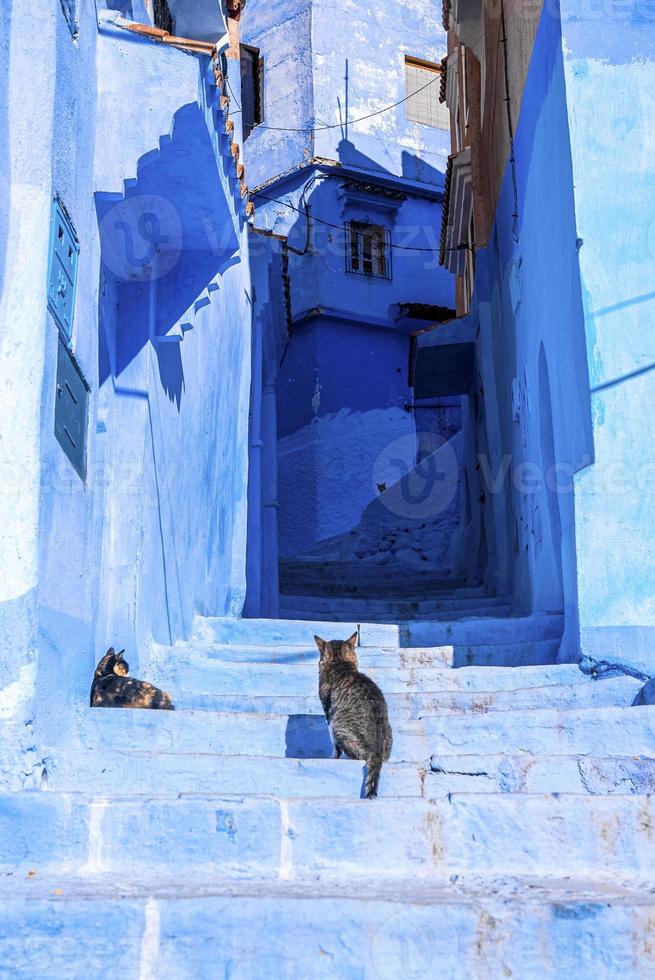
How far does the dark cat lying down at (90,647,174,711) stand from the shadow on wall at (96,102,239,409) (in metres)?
1.48

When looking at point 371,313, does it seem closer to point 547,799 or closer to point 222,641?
point 222,641

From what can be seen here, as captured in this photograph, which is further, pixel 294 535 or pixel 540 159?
pixel 294 535

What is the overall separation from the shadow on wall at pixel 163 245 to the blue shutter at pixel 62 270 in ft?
2.20

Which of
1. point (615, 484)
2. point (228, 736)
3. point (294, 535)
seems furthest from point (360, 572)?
point (228, 736)

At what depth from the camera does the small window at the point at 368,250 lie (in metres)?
22.0

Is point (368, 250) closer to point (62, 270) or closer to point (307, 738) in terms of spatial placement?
point (62, 270)

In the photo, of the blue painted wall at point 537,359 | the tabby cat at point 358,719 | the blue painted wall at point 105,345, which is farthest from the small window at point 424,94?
the tabby cat at point 358,719

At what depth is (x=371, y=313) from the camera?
21938 mm

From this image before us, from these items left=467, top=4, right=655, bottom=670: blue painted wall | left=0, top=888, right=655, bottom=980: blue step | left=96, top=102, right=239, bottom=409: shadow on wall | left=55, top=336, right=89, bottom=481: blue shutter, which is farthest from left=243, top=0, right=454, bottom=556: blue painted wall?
left=0, top=888, right=655, bottom=980: blue step

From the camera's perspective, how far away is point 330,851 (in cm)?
396

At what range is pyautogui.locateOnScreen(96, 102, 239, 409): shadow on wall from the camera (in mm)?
5824

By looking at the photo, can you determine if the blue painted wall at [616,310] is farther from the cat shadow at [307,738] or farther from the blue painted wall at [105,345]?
the blue painted wall at [105,345]

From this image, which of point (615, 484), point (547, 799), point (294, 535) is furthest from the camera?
point (294, 535)

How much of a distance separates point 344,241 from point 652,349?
15920 mm
